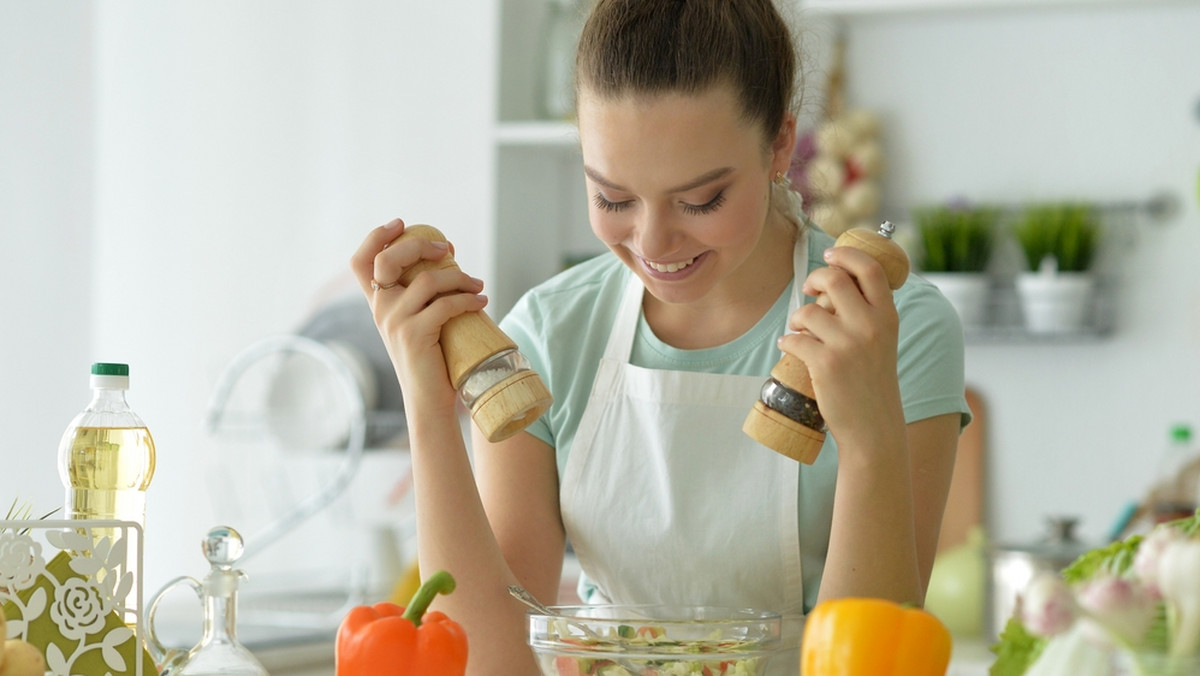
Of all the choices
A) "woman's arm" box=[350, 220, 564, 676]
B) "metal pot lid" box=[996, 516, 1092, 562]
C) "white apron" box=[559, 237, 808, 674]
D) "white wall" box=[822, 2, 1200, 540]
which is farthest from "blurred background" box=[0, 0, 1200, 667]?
"woman's arm" box=[350, 220, 564, 676]

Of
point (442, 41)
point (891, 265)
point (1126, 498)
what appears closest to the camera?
point (891, 265)

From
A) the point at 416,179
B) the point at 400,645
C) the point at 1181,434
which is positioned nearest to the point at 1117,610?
the point at 400,645

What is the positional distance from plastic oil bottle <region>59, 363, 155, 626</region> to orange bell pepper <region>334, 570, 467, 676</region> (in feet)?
0.55

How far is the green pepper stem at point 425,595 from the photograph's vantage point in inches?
33.9

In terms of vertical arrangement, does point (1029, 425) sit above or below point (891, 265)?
below

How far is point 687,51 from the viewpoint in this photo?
3.72ft

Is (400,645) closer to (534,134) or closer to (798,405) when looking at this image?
(798,405)

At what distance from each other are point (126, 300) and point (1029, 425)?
2.01 meters

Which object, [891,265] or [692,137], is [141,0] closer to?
[692,137]

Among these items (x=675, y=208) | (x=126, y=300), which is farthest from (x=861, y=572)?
(x=126, y=300)

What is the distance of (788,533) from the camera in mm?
1280

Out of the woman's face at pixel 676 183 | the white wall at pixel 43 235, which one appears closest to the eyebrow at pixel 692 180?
the woman's face at pixel 676 183

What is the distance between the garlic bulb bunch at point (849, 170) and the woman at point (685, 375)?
1.23 meters

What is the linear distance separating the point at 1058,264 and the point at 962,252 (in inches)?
7.0
